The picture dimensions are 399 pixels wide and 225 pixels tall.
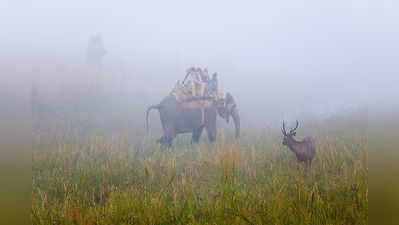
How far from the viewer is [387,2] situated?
7.68 ft

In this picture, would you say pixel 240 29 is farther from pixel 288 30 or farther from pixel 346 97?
pixel 346 97

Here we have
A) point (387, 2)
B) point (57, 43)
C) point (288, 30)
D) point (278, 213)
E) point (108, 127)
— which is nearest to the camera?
point (278, 213)

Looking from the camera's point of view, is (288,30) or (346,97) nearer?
(346,97)

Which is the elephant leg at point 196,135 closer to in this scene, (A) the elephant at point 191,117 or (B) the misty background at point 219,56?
(A) the elephant at point 191,117

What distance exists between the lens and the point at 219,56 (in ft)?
9.69

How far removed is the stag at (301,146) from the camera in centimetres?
268

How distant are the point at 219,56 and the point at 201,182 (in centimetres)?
112

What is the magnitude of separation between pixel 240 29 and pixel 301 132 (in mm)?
1015

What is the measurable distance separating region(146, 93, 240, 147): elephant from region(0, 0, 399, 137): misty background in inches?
3.4

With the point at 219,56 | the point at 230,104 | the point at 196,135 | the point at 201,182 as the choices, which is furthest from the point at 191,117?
the point at 201,182


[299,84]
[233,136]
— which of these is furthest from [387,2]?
[233,136]

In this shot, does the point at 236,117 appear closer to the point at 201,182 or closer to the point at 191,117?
the point at 191,117

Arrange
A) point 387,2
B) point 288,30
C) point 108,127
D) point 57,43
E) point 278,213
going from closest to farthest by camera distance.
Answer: point 278,213, point 387,2, point 57,43, point 108,127, point 288,30

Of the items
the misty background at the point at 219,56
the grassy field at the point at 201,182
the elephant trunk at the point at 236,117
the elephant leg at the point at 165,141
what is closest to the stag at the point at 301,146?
the grassy field at the point at 201,182
